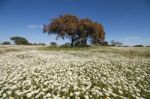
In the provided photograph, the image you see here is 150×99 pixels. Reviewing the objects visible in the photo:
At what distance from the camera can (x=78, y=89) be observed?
8.22 metres

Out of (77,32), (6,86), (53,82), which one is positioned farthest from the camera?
(77,32)

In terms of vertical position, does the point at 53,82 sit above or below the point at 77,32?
below

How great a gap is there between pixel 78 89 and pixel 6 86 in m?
3.65

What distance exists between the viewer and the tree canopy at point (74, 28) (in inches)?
2074

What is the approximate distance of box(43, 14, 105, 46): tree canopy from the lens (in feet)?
173

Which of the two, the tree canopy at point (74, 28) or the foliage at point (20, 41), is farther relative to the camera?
the foliage at point (20, 41)

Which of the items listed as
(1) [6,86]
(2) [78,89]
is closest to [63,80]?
(2) [78,89]

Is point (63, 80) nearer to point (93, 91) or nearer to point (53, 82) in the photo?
point (53, 82)

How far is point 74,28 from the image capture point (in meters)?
51.8

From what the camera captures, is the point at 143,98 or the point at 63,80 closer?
the point at 143,98

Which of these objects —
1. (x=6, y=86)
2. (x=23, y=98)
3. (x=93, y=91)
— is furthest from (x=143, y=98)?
(x=6, y=86)

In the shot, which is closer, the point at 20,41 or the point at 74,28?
the point at 74,28

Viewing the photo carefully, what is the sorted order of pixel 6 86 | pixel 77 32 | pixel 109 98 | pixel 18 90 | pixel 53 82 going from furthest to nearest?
pixel 77 32 → pixel 53 82 → pixel 6 86 → pixel 18 90 → pixel 109 98

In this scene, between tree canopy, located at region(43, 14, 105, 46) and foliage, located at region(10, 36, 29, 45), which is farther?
foliage, located at region(10, 36, 29, 45)
